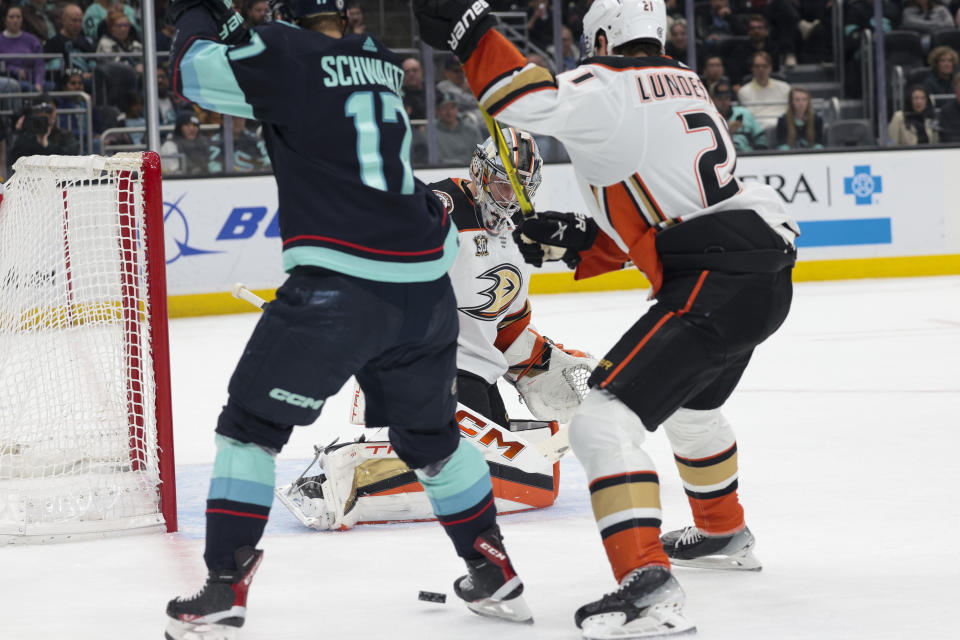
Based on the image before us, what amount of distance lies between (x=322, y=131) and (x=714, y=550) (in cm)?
135

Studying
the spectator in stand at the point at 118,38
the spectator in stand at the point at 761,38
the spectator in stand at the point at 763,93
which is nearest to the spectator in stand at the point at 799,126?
the spectator in stand at the point at 763,93

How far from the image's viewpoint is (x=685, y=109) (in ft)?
8.50

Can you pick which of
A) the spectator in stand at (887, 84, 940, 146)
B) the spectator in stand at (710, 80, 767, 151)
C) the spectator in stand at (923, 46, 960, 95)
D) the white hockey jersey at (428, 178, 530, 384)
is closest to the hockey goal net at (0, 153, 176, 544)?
the white hockey jersey at (428, 178, 530, 384)

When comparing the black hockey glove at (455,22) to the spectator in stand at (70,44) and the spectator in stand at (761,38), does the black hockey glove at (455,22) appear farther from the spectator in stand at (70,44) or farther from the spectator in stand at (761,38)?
the spectator in stand at (761,38)

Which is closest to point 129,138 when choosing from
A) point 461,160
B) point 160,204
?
point 461,160

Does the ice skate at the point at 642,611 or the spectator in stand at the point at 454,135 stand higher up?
the spectator in stand at the point at 454,135

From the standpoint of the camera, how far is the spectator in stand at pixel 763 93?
33.3 ft

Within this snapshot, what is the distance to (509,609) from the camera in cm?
257

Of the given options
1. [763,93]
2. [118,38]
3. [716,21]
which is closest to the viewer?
[118,38]

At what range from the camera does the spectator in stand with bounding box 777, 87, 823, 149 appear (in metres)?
9.85

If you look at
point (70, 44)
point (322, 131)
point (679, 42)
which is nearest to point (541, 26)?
point (679, 42)

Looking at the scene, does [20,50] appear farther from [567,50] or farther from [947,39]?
[947,39]

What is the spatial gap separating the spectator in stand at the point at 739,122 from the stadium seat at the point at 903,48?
177 cm

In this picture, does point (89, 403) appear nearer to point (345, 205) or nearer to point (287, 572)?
point (287, 572)
